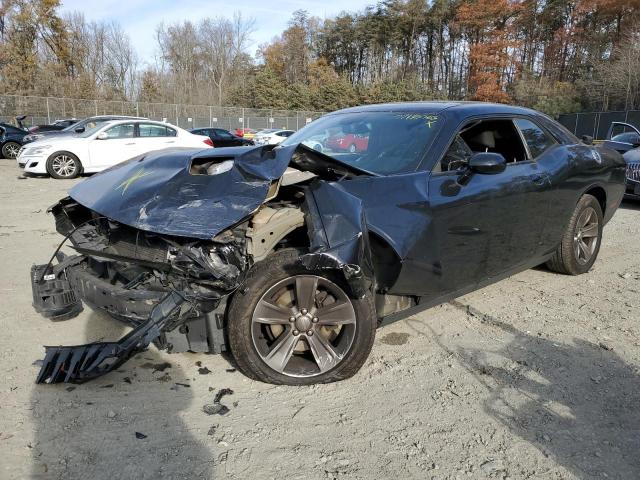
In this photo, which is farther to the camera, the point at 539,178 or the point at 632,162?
the point at 632,162

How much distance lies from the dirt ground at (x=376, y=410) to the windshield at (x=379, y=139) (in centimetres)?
128

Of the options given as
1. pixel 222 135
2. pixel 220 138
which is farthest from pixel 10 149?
pixel 222 135

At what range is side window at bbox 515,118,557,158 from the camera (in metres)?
4.43

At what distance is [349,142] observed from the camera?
394 centimetres

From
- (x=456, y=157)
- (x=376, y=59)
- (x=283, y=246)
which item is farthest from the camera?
(x=376, y=59)

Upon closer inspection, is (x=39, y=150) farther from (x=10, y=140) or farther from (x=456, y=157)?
(x=456, y=157)

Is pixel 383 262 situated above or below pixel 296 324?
above

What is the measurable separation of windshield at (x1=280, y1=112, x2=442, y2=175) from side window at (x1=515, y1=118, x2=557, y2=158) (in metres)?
1.13

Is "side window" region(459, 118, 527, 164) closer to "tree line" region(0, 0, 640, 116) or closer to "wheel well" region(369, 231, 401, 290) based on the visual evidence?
"wheel well" region(369, 231, 401, 290)

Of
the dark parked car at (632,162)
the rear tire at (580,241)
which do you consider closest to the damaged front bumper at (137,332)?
the rear tire at (580,241)

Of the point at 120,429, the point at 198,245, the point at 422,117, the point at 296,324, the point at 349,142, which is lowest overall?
the point at 120,429

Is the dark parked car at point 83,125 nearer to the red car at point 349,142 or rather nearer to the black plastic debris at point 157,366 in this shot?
the red car at point 349,142

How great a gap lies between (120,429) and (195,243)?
1018 millimetres

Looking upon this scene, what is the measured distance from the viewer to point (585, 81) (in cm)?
4428
